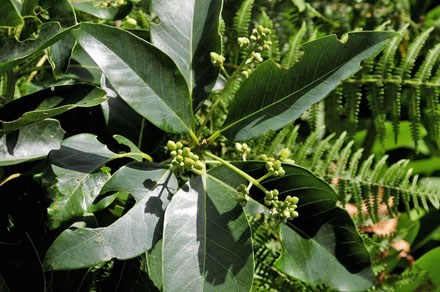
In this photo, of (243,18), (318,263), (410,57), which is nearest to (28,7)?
(243,18)

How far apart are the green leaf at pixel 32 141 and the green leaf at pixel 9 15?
7.1 inches

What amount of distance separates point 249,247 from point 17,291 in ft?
1.48

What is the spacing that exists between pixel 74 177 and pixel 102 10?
446mm

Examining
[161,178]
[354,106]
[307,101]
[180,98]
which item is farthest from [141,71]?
[354,106]

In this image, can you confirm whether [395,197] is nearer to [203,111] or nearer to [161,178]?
[203,111]

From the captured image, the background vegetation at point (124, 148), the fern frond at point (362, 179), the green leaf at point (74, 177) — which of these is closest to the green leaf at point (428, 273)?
the background vegetation at point (124, 148)

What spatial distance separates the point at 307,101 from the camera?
834 mm

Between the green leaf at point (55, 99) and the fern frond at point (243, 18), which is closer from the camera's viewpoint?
the green leaf at point (55, 99)

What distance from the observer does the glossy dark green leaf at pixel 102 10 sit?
1.02 meters

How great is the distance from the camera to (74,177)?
771mm

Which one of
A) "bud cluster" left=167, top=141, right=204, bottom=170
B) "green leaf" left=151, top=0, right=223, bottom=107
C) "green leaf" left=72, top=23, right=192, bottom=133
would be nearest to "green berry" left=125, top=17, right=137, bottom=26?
"green leaf" left=151, top=0, right=223, bottom=107

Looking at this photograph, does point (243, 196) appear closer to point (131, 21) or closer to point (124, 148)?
point (124, 148)

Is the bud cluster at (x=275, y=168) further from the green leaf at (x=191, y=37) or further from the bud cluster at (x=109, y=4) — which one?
the bud cluster at (x=109, y=4)

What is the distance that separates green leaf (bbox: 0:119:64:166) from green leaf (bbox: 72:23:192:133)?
147 mm
